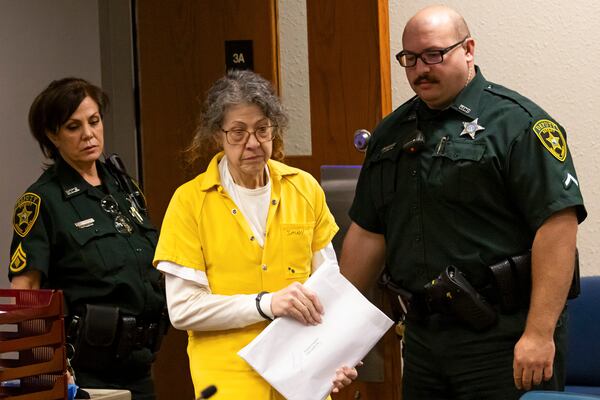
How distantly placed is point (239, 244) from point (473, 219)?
0.58 m

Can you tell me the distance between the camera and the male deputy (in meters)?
2.50

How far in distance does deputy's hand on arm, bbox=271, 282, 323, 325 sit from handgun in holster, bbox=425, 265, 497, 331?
0.31 meters

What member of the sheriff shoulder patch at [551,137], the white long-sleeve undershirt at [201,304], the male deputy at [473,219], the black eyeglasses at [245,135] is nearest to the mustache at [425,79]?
the male deputy at [473,219]

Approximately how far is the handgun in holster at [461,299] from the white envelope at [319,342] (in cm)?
16

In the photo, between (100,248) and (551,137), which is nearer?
(551,137)

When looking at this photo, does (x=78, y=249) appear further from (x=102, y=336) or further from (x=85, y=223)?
(x=102, y=336)

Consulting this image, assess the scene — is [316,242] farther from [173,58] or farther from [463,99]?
[173,58]

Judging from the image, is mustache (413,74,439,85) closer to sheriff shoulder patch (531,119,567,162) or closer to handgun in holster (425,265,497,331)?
sheriff shoulder patch (531,119,567,162)

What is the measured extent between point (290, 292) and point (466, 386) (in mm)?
507

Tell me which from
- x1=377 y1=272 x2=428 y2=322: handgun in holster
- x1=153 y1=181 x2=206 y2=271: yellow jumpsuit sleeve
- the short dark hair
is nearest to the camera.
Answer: x1=153 y1=181 x2=206 y2=271: yellow jumpsuit sleeve

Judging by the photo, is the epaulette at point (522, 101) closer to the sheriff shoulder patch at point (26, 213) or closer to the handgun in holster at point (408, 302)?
the handgun in holster at point (408, 302)

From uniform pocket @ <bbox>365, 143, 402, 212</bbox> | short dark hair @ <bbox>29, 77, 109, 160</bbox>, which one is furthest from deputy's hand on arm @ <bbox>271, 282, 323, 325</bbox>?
short dark hair @ <bbox>29, 77, 109, 160</bbox>

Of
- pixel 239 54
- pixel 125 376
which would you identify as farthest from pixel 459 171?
pixel 239 54

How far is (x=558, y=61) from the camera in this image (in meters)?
3.72
